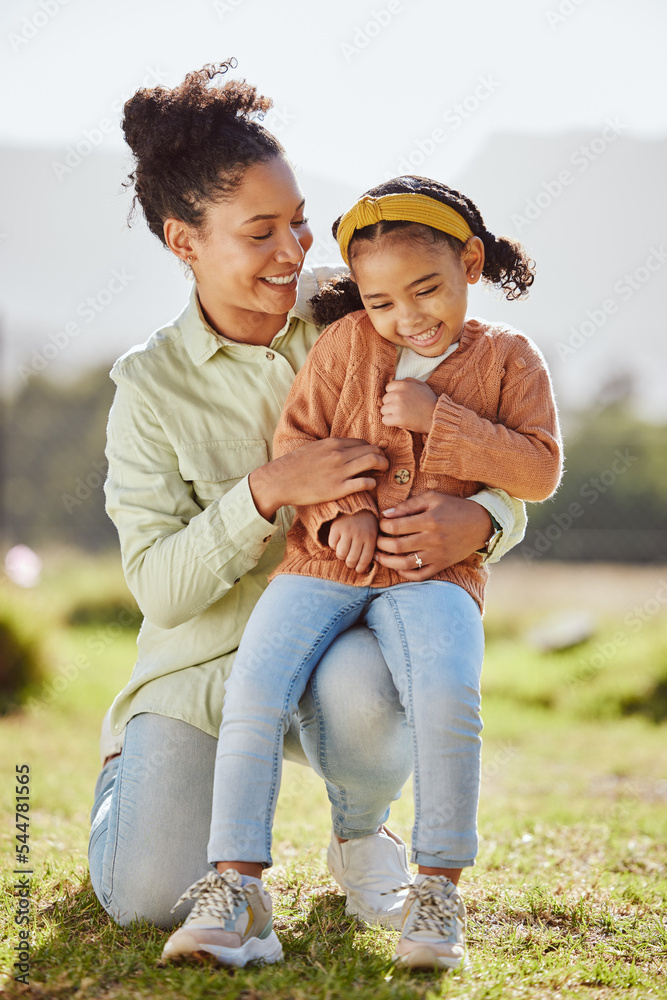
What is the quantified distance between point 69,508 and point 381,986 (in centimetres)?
1003

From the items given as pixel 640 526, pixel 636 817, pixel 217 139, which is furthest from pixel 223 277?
pixel 640 526

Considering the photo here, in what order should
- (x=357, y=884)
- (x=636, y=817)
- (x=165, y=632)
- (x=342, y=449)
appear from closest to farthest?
(x=342, y=449) → (x=357, y=884) → (x=165, y=632) → (x=636, y=817)

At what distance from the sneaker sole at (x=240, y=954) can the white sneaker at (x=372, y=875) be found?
438 millimetres

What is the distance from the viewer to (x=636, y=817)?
3.79m

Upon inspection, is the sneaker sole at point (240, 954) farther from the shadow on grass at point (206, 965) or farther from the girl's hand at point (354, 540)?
the girl's hand at point (354, 540)

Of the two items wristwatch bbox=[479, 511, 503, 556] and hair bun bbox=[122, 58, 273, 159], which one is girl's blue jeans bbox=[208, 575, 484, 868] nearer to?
wristwatch bbox=[479, 511, 503, 556]

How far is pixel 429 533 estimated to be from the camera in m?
2.15

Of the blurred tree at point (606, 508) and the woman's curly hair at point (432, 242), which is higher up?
the blurred tree at point (606, 508)

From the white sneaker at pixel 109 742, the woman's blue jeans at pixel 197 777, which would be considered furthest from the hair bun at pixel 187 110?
the white sneaker at pixel 109 742

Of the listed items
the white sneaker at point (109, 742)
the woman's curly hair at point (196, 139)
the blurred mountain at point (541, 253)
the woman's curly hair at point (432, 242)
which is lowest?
the white sneaker at point (109, 742)

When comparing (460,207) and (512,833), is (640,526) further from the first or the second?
(460,207)

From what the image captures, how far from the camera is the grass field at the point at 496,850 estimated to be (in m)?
1.94

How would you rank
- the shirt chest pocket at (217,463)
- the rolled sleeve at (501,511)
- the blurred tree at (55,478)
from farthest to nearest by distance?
the blurred tree at (55,478) → the shirt chest pocket at (217,463) → the rolled sleeve at (501,511)

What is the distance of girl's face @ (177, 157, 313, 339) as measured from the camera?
2.50m
